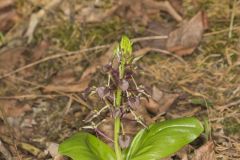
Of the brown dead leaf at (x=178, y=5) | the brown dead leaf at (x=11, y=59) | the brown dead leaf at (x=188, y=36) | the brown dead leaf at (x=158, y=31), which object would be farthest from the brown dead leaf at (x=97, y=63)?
the brown dead leaf at (x=178, y=5)

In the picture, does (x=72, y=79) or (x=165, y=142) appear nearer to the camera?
(x=165, y=142)

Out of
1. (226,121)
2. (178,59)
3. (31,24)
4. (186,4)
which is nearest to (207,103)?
(226,121)

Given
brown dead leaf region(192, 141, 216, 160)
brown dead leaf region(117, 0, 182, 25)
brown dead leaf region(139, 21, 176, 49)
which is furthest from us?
brown dead leaf region(117, 0, 182, 25)

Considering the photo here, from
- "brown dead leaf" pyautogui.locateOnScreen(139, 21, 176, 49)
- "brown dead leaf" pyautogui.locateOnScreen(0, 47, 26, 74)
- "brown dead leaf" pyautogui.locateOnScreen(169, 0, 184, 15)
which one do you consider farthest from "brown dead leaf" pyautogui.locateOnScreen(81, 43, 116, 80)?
"brown dead leaf" pyautogui.locateOnScreen(169, 0, 184, 15)

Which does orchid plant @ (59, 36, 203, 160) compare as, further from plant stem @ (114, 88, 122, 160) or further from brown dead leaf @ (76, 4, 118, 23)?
brown dead leaf @ (76, 4, 118, 23)

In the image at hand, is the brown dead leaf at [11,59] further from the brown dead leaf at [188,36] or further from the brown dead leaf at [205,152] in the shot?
the brown dead leaf at [205,152]

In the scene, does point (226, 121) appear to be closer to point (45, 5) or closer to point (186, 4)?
point (186, 4)

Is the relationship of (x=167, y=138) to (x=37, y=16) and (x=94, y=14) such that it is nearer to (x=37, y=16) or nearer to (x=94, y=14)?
(x=94, y=14)
